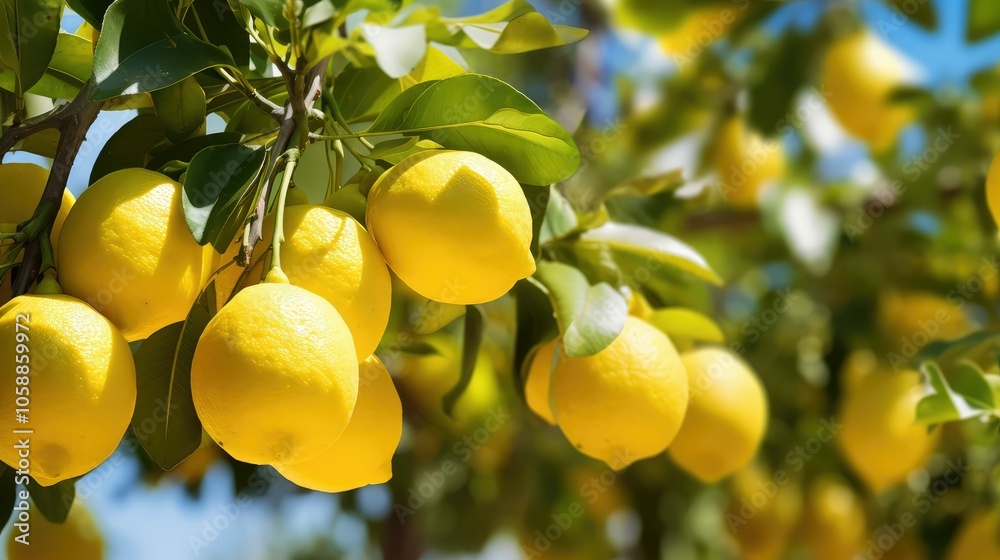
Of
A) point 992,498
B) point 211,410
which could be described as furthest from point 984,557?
point 211,410

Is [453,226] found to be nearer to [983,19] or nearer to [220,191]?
[220,191]

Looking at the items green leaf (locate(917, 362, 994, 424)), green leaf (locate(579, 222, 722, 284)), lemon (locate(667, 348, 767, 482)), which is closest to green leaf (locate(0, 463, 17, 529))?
green leaf (locate(579, 222, 722, 284))

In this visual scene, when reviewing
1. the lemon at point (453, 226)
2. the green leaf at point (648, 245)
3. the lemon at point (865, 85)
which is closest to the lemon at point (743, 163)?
the lemon at point (865, 85)

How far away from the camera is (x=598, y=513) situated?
2.28 m

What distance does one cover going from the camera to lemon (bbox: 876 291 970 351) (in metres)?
1.83

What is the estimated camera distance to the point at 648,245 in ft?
3.43

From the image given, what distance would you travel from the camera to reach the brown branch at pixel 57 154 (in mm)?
681

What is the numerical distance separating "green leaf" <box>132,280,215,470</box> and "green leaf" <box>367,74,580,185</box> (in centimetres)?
21

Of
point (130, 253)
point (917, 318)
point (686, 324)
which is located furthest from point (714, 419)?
point (917, 318)

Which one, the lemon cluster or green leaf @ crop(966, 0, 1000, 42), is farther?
green leaf @ crop(966, 0, 1000, 42)

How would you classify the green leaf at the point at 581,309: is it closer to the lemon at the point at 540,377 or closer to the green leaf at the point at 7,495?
the lemon at the point at 540,377

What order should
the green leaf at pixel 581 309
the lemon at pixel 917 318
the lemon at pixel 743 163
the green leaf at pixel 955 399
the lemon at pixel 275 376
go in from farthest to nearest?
the lemon at pixel 743 163, the lemon at pixel 917 318, the green leaf at pixel 955 399, the green leaf at pixel 581 309, the lemon at pixel 275 376

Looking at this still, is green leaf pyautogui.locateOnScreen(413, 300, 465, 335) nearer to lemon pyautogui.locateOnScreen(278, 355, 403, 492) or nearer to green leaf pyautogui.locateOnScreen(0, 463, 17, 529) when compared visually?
lemon pyautogui.locateOnScreen(278, 355, 403, 492)

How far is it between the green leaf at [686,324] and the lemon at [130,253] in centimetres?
65
